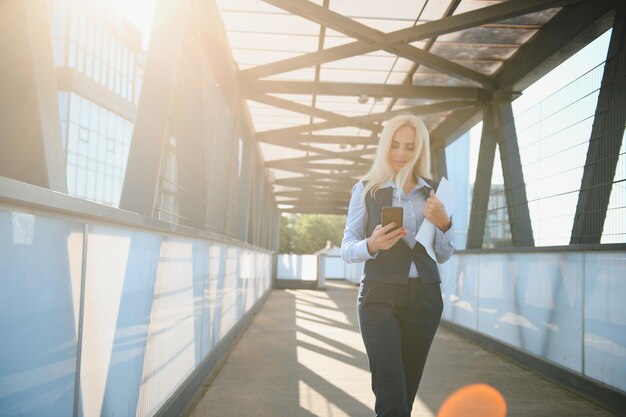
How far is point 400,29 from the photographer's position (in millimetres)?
8695

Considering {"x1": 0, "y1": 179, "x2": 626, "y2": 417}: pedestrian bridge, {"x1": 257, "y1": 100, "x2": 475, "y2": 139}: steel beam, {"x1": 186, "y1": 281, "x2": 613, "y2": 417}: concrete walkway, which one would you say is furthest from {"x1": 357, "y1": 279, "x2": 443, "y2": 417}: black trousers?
{"x1": 257, "y1": 100, "x2": 475, "y2": 139}: steel beam

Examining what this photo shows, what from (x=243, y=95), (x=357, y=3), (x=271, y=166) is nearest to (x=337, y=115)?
(x=243, y=95)

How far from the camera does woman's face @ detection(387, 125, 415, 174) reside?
3.13m

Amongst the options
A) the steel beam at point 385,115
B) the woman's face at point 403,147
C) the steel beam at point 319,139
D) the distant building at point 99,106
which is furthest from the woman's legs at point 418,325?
the distant building at point 99,106

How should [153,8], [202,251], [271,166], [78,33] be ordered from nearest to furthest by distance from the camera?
[153,8]
[202,251]
[271,166]
[78,33]

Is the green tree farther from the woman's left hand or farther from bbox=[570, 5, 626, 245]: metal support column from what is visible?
the woman's left hand

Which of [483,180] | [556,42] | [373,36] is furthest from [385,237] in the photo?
[483,180]

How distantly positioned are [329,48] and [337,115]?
4.37 metres

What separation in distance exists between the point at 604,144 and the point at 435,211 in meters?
3.65

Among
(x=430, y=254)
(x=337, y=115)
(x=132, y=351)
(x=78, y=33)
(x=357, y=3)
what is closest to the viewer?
(x=430, y=254)

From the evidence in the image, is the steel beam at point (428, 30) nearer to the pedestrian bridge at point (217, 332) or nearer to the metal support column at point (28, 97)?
the pedestrian bridge at point (217, 332)

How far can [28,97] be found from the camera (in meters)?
2.71

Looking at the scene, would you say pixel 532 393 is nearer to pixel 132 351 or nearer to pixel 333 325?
pixel 132 351

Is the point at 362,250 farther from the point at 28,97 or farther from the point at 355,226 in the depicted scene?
the point at 28,97
